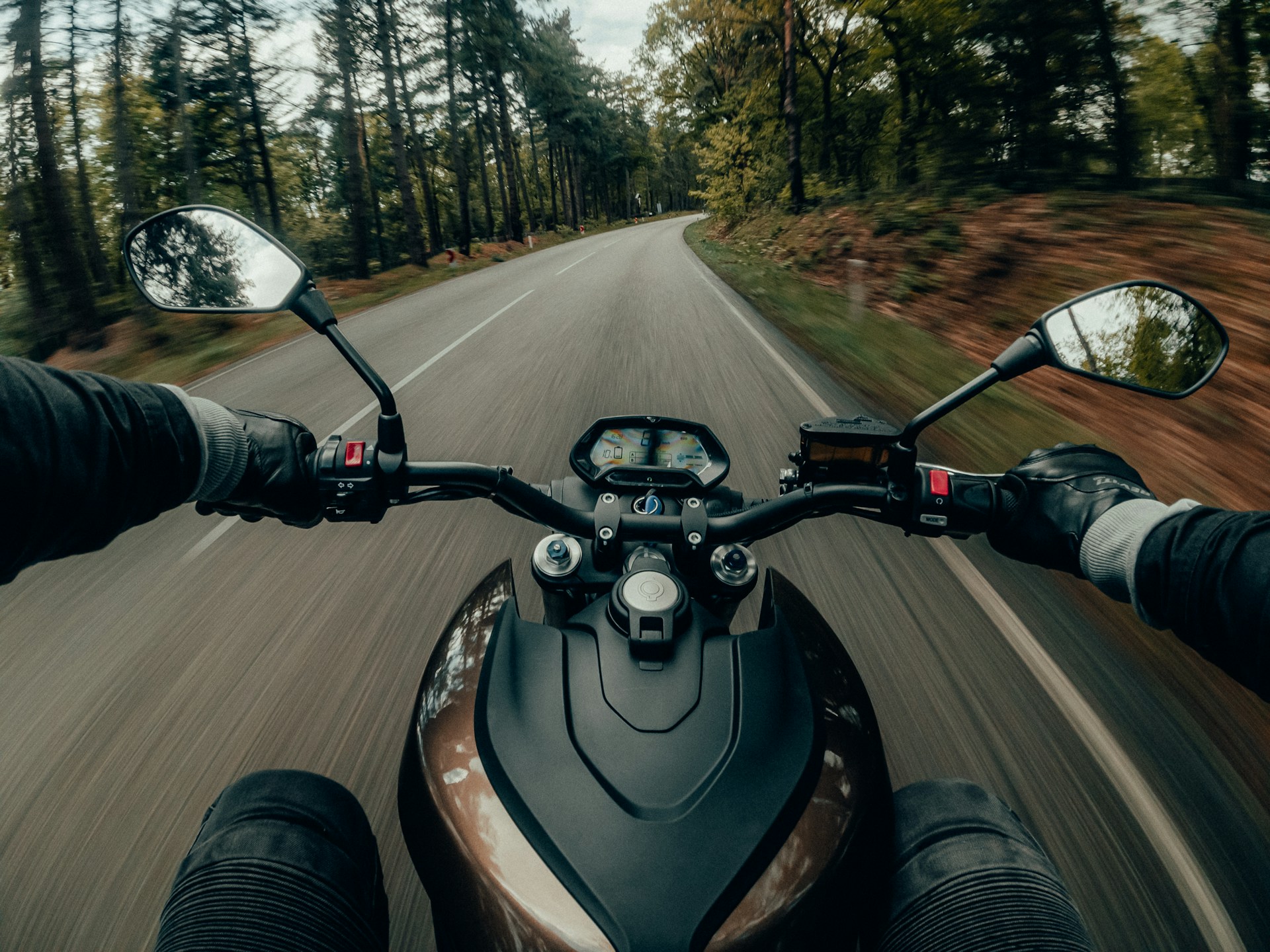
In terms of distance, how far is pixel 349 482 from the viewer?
146 cm

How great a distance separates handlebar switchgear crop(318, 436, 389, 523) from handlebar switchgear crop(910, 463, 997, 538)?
4.25ft

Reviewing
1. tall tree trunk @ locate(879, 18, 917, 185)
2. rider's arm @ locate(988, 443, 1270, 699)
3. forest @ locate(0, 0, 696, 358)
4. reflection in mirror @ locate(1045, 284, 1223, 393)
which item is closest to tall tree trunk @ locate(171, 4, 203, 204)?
forest @ locate(0, 0, 696, 358)

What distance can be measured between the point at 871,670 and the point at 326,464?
220cm

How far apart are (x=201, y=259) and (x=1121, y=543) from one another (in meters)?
2.22

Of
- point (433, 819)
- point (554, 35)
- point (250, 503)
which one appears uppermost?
point (554, 35)

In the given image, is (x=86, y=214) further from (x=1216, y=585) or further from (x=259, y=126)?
(x=1216, y=585)

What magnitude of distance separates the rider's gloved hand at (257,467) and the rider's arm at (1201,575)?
1746 millimetres

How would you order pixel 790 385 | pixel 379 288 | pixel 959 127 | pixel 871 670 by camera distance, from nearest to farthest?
pixel 871 670 < pixel 790 385 < pixel 959 127 < pixel 379 288

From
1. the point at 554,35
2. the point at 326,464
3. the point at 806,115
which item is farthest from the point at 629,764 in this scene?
the point at 554,35

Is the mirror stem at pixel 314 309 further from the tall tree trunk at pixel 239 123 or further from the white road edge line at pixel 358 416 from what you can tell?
the tall tree trunk at pixel 239 123

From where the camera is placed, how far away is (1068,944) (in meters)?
0.97

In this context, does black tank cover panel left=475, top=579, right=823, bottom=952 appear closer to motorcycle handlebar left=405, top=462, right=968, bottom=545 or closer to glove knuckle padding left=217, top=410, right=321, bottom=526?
motorcycle handlebar left=405, top=462, right=968, bottom=545

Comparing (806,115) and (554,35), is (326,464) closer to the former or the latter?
(806,115)

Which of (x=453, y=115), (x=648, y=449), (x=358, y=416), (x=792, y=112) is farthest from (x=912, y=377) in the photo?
(x=453, y=115)
